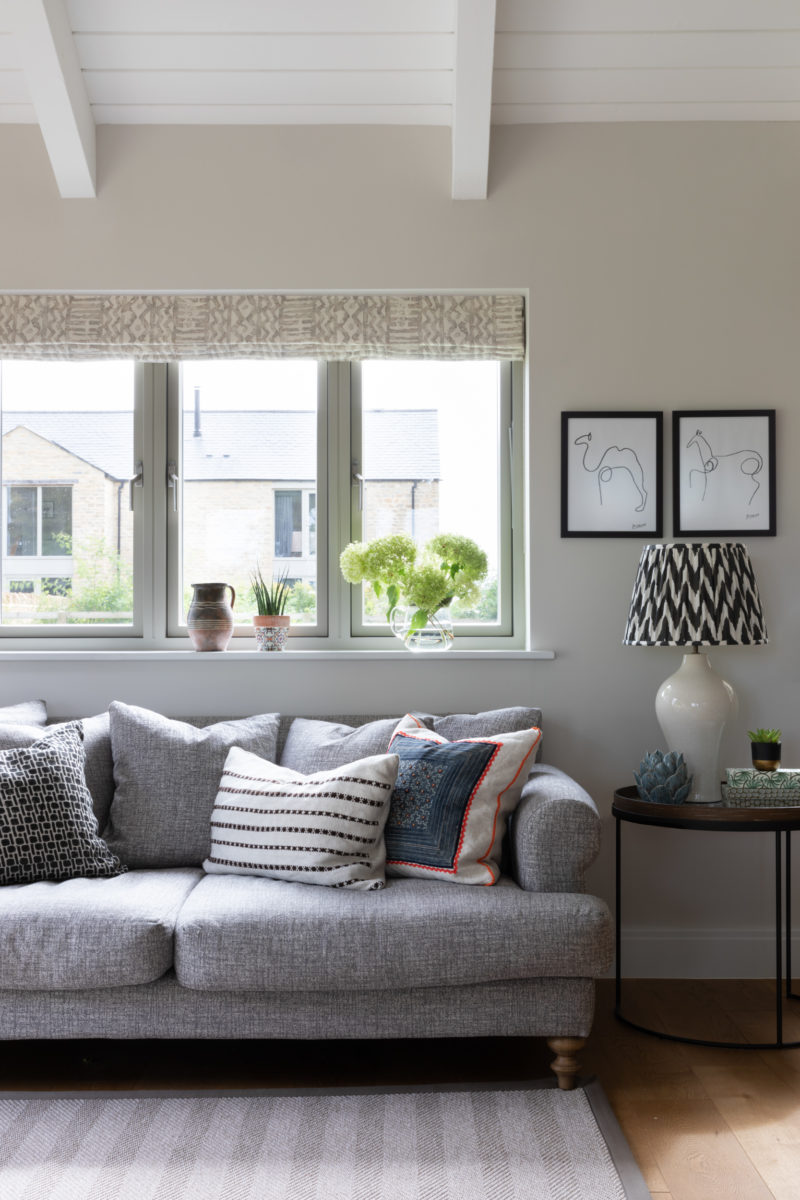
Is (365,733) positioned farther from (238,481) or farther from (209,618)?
(238,481)

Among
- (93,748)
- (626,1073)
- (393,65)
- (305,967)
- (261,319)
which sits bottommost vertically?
(626,1073)

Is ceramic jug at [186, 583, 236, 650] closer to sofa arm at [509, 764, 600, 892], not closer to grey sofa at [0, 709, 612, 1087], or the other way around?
grey sofa at [0, 709, 612, 1087]

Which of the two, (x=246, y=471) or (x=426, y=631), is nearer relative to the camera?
(x=426, y=631)

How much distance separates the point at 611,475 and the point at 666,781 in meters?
1.04

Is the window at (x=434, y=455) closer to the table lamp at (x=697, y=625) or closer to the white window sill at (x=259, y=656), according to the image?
the white window sill at (x=259, y=656)

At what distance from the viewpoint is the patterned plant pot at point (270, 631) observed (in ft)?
10.7

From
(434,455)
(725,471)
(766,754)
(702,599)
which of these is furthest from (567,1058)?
(434,455)

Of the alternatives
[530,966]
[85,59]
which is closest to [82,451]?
[85,59]

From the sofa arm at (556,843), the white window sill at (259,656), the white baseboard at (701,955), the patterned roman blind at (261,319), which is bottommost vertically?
the white baseboard at (701,955)

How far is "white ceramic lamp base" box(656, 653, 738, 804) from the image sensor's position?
9.17ft

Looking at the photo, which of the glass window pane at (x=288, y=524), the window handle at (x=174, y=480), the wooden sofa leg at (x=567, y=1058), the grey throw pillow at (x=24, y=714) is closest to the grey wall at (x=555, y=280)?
the grey throw pillow at (x=24, y=714)

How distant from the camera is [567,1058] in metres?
2.25

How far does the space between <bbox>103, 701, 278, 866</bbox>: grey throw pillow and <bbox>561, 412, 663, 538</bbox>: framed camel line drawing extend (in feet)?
4.35

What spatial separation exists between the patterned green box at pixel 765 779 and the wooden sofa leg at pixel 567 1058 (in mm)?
860
